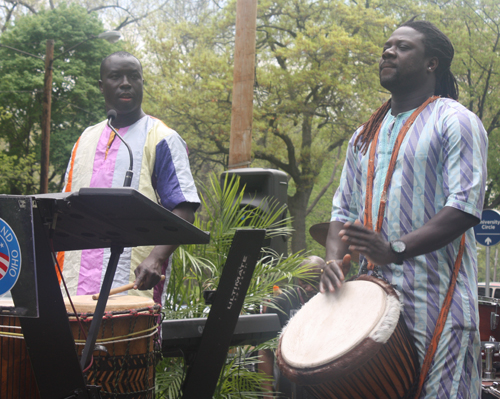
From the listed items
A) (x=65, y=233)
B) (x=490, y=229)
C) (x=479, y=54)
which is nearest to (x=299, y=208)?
(x=479, y=54)

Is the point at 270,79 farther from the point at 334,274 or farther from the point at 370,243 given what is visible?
the point at 370,243

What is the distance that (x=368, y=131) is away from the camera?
2.34m

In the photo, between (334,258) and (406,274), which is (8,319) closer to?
(334,258)

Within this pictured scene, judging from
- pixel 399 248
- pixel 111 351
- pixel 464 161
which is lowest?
pixel 111 351

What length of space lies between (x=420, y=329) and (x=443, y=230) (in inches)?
13.2

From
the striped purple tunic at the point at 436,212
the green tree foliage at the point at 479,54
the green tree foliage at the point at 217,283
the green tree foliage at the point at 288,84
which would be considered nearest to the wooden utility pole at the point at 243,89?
the green tree foliage at the point at 217,283

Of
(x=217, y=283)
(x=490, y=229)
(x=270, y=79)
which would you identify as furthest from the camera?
(x=270, y=79)

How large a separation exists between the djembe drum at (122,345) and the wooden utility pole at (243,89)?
14.3 feet

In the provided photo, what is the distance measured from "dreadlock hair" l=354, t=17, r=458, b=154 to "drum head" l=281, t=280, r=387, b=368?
609 millimetres

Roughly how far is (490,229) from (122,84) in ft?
35.0

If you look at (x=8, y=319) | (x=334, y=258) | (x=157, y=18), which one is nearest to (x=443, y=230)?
(x=334, y=258)

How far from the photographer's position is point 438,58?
7.20ft

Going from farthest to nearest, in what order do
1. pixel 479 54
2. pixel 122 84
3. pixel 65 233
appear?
pixel 479 54
pixel 122 84
pixel 65 233

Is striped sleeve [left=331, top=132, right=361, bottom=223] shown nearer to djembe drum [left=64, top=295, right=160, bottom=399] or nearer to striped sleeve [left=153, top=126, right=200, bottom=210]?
striped sleeve [left=153, top=126, right=200, bottom=210]
